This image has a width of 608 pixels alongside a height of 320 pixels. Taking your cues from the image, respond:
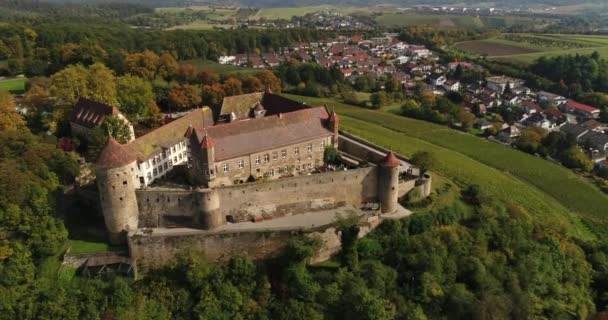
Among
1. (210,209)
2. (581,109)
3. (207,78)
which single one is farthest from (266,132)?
(581,109)

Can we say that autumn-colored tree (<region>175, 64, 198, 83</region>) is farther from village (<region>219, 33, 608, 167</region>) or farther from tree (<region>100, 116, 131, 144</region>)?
village (<region>219, 33, 608, 167</region>)

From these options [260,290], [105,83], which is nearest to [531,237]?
[260,290]

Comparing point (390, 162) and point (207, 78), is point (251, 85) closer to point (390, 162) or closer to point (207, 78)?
point (207, 78)

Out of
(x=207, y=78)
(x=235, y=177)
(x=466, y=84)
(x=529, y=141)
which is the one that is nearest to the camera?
(x=235, y=177)

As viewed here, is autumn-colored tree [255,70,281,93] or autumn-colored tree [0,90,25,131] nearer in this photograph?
autumn-colored tree [0,90,25,131]

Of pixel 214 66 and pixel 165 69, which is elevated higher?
pixel 165 69

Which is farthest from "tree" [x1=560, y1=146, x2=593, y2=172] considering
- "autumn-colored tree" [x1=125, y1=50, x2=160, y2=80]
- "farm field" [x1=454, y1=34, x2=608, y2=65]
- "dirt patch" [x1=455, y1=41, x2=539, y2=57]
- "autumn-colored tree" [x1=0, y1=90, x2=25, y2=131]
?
"dirt patch" [x1=455, y1=41, x2=539, y2=57]
